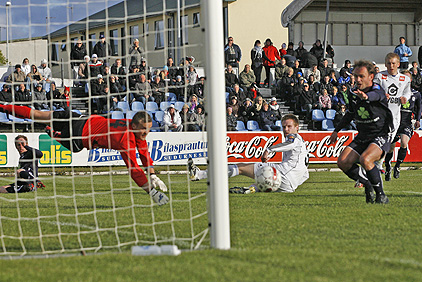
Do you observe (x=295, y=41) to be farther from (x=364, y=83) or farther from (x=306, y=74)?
(x=364, y=83)

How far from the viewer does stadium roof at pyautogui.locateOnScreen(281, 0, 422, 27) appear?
31.7 m

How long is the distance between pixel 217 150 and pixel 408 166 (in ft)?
53.9

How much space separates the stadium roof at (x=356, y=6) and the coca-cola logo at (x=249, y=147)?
13.3 m

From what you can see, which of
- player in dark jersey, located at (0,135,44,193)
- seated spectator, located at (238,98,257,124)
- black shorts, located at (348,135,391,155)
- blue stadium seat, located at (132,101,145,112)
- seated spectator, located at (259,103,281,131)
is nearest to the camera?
black shorts, located at (348,135,391,155)

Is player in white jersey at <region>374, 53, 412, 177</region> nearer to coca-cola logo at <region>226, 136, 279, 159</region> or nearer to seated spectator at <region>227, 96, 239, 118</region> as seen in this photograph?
coca-cola logo at <region>226, 136, 279, 159</region>

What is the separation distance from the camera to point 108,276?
164 inches

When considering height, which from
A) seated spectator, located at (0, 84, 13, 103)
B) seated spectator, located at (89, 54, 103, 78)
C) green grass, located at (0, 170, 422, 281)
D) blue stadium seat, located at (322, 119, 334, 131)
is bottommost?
green grass, located at (0, 170, 422, 281)

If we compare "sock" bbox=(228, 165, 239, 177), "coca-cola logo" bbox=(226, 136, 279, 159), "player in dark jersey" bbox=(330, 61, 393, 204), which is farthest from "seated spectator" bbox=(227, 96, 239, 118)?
"player in dark jersey" bbox=(330, 61, 393, 204)

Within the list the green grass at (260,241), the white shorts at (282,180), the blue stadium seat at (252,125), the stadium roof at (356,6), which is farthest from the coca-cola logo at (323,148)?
the stadium roof at (356,6)

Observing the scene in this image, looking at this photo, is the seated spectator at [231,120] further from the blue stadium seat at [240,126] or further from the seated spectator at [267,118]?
the seated spectator at [267,118]

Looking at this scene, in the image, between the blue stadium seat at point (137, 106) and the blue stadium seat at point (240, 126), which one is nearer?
the blue stadium seat at point (137, 106)

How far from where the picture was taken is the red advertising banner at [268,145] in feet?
63.6

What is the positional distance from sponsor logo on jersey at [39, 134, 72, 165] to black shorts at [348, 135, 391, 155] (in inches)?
423

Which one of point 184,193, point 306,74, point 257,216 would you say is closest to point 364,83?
point 257,216
